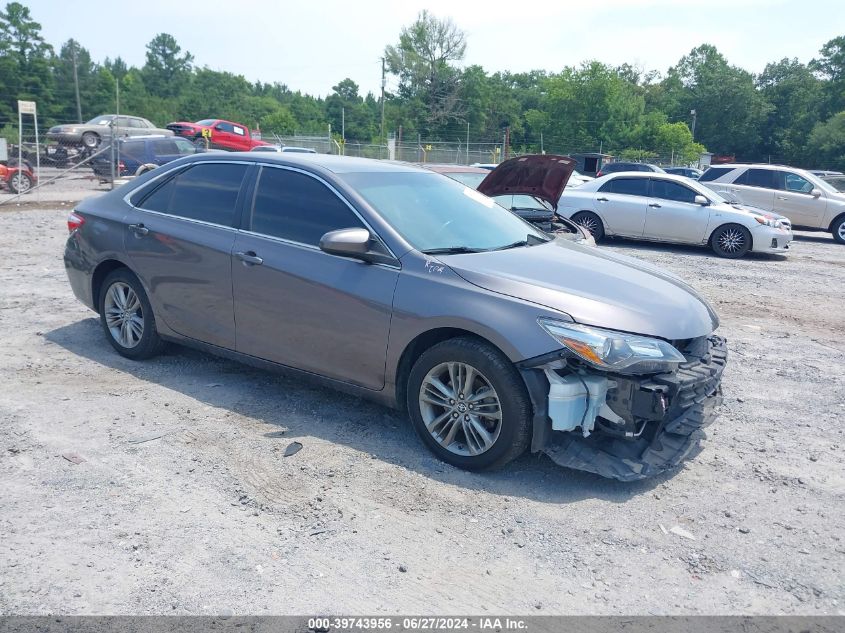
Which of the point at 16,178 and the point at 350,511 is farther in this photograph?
the point at 16,178

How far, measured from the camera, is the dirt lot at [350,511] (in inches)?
121

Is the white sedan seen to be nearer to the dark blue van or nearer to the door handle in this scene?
the door handle

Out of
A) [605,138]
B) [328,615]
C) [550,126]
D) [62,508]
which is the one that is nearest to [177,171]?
[62,508]

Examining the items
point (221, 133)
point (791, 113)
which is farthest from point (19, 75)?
point (791, 113)

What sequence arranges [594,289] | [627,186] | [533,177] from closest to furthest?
[594,289] → [533,177] → [627,186]

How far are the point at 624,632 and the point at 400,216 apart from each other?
110 inches

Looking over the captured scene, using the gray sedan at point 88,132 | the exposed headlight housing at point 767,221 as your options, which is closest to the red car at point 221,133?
the gray sedan at point 88,132

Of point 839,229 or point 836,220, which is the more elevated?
point 836,220

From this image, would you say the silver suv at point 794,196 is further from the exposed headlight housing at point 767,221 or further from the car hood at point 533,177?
the car hood at point 533,177

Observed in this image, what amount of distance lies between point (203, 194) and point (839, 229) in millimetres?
16382

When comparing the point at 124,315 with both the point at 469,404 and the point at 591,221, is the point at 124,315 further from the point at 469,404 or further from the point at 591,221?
the point at 591,221

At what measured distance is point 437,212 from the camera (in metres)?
4.98

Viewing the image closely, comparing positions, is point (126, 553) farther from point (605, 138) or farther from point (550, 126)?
point (550, 126)

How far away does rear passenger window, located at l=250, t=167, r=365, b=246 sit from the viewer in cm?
475
